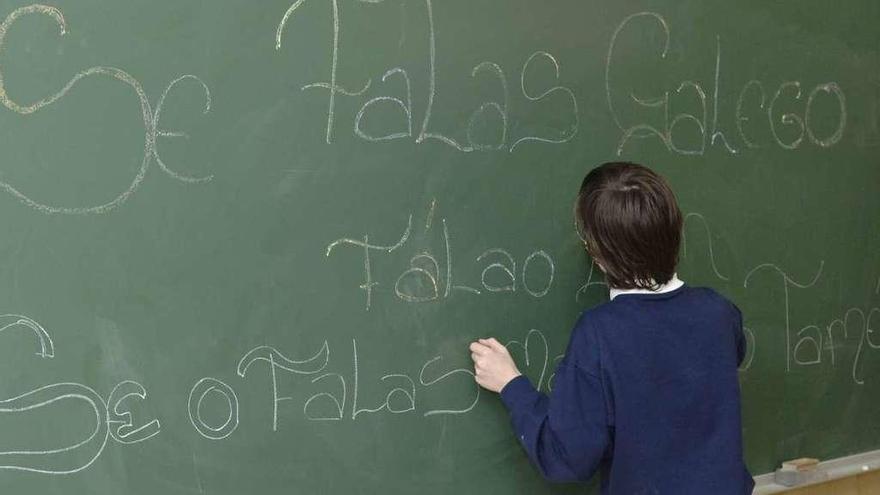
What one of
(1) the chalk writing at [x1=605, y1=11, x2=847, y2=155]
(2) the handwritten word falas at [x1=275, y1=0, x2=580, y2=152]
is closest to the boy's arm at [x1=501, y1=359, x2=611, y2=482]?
(2) the handwritten word falas at [x1=275, y1=0, x2=580, y2=152]

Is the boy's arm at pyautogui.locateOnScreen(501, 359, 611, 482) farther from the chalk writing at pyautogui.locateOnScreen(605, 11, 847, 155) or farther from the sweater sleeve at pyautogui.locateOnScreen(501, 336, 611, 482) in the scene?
the chalk writing at pyautogui.locateOnScreen(605, 11, 847, 155)

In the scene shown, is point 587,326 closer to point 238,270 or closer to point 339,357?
point 339,357

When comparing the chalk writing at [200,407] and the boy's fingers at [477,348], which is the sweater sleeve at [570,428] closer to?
the boy's fingers at [477,348]

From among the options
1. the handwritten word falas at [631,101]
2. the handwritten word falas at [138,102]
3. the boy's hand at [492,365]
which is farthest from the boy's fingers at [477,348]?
the handwritten word falas at [138,102]

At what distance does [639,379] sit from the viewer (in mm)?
2096

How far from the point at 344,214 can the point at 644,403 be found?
29.2 inches

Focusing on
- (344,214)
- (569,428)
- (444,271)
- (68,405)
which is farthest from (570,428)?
(68,405)

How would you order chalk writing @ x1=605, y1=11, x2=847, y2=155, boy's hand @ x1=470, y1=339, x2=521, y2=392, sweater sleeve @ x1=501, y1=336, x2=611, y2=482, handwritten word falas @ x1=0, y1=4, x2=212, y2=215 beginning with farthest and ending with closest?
chalk writing @ x1=605, y1=11, x2=847, y2=155 → boy's hand @ x1=470, y1=339, x2=521, y2=392 → sweater sleeve @ x1=501, y1=336, x2=611, y2=482 → handwritten word falas @ x1=0, y1=4, x2=212, y2=215

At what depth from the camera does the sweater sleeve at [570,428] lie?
2.08 metres

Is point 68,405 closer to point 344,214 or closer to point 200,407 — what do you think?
point 200,407

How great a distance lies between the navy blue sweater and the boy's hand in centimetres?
4

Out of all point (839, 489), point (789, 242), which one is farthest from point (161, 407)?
point (839, 489)

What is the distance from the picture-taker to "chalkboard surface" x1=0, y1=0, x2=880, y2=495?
6.03 ft

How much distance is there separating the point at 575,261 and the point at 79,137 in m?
1.19
